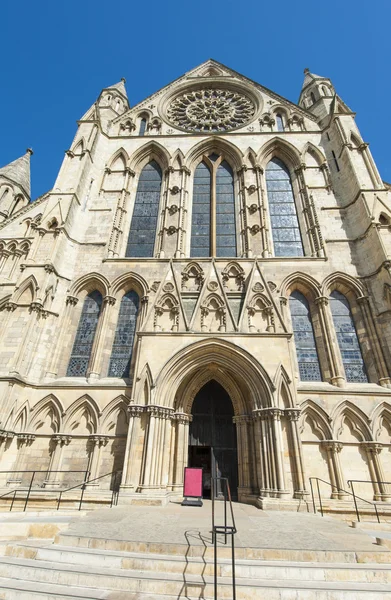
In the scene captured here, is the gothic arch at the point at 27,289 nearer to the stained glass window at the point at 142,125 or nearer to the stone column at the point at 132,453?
the stone column at the point at 132,453

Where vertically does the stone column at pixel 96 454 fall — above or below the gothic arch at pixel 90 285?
below

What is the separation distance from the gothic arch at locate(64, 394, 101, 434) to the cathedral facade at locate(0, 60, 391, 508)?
0.04 metres

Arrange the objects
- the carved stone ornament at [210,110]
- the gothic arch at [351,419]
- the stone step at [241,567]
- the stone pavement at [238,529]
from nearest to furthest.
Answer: the stone step at [241,567]
the stone pavement at [238,529]
the gothic arch at [351,419]
the carved stone ornament at [210,110]

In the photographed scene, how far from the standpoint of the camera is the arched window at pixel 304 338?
10.7 meters

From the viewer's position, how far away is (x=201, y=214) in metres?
15.2

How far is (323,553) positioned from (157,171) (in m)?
17.2

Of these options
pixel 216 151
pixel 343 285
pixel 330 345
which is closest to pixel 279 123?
pixel 216 151

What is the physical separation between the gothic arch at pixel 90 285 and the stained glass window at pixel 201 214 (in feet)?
13.8

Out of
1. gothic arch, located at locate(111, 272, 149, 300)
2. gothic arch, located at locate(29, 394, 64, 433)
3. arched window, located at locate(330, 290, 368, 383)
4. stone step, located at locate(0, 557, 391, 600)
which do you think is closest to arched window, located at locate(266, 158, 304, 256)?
arched window, located at locate(330, 290, 368, 383)

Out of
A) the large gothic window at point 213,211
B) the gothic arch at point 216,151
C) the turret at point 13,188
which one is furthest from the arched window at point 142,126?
the turret at point 13,188

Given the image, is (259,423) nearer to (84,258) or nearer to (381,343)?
(381,343)

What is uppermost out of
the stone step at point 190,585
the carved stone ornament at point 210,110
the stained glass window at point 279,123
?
the carved stone ornament at point 210,110

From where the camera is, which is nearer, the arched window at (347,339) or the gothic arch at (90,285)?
the arched window at (347,339)

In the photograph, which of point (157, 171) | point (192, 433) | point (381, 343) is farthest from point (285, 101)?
point (192, 433)
